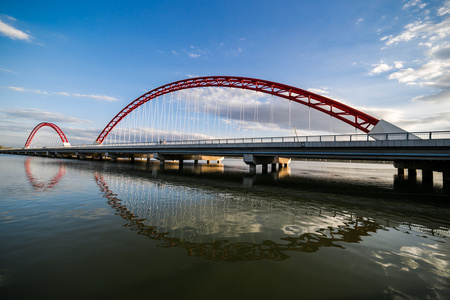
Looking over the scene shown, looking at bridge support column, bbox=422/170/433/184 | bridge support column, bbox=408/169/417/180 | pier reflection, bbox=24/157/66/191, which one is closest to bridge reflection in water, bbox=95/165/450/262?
pier reflection, bbox=24/157/66/191

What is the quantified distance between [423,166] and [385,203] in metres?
22.7

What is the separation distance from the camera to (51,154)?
99562 millimetres

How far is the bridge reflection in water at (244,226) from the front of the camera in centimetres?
664

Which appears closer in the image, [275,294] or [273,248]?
[275,294]

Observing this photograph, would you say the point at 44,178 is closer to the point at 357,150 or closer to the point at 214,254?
the point at 214,254

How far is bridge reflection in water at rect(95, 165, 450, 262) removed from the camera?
6645mm

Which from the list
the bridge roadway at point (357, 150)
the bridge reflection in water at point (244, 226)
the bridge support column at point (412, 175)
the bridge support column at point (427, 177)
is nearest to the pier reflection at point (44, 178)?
the bridge reflection in water at point (244, 226)

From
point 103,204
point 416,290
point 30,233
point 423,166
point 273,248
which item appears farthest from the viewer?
point 423,166

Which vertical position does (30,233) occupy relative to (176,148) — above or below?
below

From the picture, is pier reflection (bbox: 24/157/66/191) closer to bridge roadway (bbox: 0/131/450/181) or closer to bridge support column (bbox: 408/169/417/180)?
bridge roadway (bbox: 0/131/450/181)

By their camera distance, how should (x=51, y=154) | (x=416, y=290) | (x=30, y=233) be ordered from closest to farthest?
(x=416, y=290) → (x=30, y=233) → (x=51, y=154)

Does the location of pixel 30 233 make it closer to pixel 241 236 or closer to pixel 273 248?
pixel 241 236

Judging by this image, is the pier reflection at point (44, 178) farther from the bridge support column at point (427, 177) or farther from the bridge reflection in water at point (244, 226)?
the bridge support column at point (427, 177)

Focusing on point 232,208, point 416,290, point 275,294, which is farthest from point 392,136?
point 275,294
